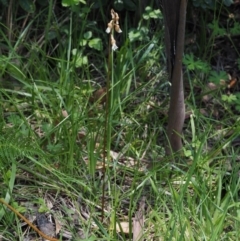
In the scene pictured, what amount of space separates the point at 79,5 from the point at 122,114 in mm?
688

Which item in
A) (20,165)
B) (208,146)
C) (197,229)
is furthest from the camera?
(208,146)

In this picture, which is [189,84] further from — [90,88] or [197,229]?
[197,229]

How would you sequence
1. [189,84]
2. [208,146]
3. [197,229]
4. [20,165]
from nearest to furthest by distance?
1. [197,229]
2. [20,165]
3. [208,146]
4. [189,84]

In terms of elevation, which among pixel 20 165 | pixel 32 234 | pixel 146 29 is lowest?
pixel 32 234

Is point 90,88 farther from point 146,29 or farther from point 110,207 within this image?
point 110,207

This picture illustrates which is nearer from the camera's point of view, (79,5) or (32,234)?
(32,234)

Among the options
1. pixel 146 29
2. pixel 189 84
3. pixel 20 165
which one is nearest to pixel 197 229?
pixel 20 165

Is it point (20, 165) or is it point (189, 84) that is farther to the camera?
point (189, 84)

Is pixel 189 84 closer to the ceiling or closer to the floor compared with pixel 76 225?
closer to the ceiling

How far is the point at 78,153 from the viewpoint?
2.54m

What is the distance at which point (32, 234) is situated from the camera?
2.31 metres

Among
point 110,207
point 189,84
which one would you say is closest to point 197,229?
point 110,207

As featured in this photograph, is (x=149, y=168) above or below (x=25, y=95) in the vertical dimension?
below

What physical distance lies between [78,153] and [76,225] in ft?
1.08
